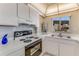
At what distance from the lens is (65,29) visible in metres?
1.35

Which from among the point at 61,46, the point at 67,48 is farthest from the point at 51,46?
the point at 67,48

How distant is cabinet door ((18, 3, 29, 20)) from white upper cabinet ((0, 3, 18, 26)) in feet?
0.44

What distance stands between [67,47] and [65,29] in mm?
315

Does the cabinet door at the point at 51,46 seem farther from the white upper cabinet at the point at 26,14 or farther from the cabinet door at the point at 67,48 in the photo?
the white upper cabinet at the point at 26,14

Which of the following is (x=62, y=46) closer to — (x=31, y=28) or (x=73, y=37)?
(x=73, y=37)

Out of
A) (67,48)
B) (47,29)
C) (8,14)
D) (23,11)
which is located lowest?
(67,48)

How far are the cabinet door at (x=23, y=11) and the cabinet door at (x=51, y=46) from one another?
1.96ft

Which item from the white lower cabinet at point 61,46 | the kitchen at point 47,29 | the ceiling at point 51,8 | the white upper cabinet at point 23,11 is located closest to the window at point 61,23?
the kitchen at point 47,29

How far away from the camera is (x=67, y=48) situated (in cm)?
140

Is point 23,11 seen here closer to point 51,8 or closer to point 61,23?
point 51,8

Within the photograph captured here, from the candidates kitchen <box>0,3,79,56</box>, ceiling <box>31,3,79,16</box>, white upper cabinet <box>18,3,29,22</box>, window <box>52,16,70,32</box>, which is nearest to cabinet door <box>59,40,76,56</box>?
kitchen <box>0,3,79,56</box>

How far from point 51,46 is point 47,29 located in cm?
39

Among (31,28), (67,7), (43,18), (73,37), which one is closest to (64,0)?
(67,7)

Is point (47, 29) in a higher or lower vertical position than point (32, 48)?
higher
